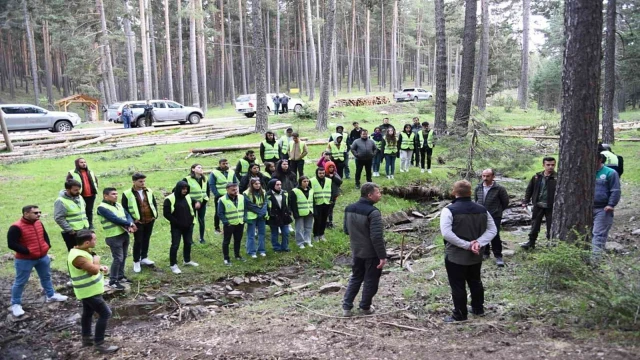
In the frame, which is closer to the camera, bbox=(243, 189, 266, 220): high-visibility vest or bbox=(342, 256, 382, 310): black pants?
bbox=(342, 256, 382, 310): black pants

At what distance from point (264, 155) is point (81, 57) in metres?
32.0

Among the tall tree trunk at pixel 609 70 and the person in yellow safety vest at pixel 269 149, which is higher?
the tall tree trunk at pixel 609 70

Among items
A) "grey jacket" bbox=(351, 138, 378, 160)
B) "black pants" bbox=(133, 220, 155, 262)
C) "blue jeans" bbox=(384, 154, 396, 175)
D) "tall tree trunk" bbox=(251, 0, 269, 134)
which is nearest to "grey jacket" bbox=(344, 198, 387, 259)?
"black pants" bbox=(133, 220, 155, 262)

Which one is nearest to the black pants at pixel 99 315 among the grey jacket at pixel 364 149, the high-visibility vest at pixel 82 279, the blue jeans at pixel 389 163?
the high-visibility vest at pixel 82 279

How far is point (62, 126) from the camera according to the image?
26.0 metres

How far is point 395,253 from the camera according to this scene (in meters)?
11.3

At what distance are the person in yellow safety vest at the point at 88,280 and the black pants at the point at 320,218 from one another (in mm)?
6012

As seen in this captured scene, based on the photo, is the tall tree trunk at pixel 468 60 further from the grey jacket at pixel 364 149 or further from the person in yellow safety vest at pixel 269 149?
the person in yellow safety vest at pixel 269 149

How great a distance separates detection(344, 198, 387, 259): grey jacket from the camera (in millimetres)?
6520

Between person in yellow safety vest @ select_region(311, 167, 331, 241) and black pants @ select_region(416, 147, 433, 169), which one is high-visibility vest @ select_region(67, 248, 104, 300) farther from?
black pants @ select_region(416, 147, 433, 169)

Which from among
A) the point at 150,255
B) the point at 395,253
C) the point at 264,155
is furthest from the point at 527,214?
the point at 150,255

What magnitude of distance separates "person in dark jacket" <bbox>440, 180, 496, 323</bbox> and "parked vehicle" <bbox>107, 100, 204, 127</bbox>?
24.5 meters

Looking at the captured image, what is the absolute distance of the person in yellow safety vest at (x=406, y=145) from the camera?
1642cm

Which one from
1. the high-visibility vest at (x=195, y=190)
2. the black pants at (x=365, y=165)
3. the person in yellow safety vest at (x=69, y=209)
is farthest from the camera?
the black pants at (x=365, y=165)
